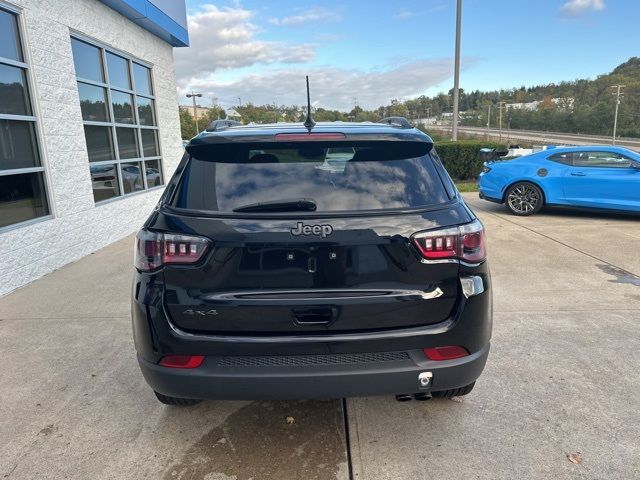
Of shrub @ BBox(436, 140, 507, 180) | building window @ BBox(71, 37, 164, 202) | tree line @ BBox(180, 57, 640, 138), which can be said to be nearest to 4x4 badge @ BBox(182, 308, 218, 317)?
building window @ BBox(71, 37, 164, 202)

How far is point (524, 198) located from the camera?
9516 mm

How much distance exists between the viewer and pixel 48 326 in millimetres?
4305

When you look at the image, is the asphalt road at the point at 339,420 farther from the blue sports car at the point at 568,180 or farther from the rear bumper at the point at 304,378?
the blue sports car at the point at 568,180

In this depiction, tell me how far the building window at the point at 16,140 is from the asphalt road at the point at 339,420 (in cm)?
187

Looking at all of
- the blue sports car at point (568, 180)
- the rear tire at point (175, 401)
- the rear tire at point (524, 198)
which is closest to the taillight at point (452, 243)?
the rear tire at point (175, 401)

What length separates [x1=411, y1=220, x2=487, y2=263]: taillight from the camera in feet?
7.13

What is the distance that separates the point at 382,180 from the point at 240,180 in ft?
2.31

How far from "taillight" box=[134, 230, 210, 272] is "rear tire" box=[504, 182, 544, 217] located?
8.75 m

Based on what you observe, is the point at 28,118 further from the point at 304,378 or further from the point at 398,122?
the point at 304,378

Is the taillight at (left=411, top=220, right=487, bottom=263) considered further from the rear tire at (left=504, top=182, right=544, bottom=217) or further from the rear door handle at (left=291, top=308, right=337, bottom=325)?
the rear tire at (left=504, top=182, right=544, bottom=217)

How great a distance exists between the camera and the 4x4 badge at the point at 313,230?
213cm

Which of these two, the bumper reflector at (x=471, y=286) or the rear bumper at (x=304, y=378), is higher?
the bumper reflector at (x=471, y=286)

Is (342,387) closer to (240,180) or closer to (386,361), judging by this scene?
(386,361)

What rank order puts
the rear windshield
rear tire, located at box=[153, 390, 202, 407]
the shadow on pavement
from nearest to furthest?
the rear windshield → the shadow on pavement → rear tire, located at box=[153, 390, 202, 407]
